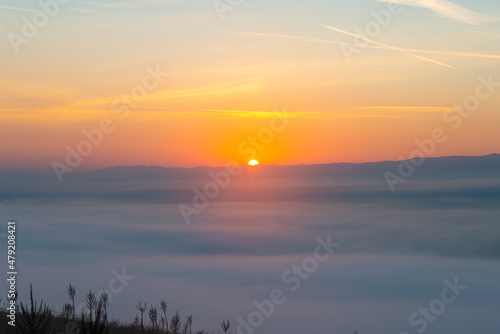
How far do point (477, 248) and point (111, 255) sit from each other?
326 feet

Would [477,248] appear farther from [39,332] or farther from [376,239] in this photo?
[39,332]

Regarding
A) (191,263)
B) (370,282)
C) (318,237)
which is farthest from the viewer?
(318,237)

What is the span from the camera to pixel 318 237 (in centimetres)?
18850

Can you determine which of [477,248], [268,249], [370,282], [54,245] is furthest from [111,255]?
[477,248]

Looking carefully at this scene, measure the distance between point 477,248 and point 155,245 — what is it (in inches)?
3492

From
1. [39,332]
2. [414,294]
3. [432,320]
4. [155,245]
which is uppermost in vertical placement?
[155,245]

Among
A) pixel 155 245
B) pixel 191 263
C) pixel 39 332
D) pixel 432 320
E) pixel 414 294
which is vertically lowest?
pixel 39 332

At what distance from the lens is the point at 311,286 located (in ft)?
442

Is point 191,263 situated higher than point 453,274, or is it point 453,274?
point 191,263

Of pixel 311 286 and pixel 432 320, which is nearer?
pixel 432 320

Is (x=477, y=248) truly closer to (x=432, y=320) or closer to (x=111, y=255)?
(x=432, y=320)

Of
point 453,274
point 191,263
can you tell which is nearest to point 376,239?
point 453,274

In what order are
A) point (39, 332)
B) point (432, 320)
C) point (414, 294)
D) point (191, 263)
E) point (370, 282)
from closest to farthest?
point (39, 332) < point (432, 320) < point (414, 294) < point (370, 282) < point (191, 263)

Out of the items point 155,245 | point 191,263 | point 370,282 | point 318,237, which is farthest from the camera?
point 318,237
